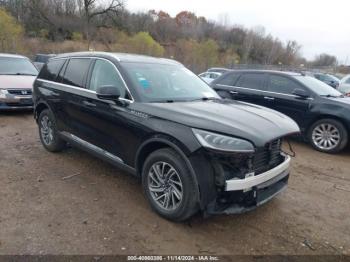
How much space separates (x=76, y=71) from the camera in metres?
4.91

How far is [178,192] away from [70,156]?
2.89 m

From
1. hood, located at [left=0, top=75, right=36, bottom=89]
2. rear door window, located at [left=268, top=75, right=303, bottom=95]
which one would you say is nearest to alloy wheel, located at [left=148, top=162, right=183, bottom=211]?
rear door window, located at [left=268, top=75, right=303, bottom=95]

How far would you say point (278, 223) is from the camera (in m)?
3.63

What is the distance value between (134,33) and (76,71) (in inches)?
2551

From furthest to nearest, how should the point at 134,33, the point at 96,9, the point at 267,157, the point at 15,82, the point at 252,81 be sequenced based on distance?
the point at 134,33 < the point at 96,9 < the point at 15,82 < the point at 252,81 < the point at 267,157

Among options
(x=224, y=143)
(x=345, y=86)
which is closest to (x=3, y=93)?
(x=224, y=143)

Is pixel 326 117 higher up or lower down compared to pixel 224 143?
lower down

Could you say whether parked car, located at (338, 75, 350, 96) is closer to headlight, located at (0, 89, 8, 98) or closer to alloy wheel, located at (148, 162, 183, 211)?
alloy wheel, located at (148, 162, 183, 211)

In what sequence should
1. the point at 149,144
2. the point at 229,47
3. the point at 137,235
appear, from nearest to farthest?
the point at 137,235
the point at 149,144
the point at 229,47

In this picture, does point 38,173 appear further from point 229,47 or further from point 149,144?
point 229,47

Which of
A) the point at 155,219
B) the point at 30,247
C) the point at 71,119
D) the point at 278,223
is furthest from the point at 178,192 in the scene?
the point at 71,119

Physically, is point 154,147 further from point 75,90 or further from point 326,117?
point 326,117

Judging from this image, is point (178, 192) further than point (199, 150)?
Yes

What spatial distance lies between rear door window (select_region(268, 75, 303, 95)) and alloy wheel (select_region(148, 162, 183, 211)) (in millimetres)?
5032
